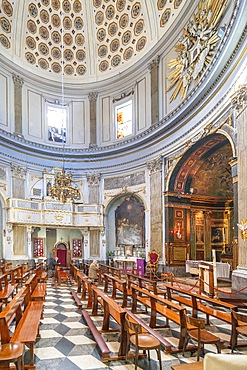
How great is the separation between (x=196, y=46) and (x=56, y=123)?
1191 centimetres

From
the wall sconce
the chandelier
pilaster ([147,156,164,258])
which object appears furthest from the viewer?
pilaster ([147,156,164,258])

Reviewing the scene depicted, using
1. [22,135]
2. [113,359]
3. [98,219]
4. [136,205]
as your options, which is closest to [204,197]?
[136,205]

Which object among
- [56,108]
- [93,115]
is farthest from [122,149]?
[56,108]

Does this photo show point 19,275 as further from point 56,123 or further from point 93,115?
point 93,115

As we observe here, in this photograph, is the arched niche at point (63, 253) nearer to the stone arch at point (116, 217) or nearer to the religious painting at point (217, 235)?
the stone arch at point (116, 217)

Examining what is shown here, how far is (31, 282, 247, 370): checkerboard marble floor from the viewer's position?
4.69m

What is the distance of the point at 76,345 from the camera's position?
18.3ft

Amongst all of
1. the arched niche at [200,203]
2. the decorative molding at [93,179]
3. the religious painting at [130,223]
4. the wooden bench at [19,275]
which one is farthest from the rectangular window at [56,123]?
the wooden bench at [19,275]

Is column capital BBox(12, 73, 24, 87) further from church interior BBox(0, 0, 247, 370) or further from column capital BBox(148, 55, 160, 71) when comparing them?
column capital BBox(148, 55, 160, 71)

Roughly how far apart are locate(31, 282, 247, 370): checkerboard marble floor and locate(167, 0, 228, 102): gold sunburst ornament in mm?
10431

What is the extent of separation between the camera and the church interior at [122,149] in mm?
10961

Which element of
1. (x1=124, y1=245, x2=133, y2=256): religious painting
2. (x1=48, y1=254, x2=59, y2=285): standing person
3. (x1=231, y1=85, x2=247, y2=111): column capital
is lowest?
(x1=48, y1=254, x2=59, y2=285): standing person

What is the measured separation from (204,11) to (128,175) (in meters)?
10.1

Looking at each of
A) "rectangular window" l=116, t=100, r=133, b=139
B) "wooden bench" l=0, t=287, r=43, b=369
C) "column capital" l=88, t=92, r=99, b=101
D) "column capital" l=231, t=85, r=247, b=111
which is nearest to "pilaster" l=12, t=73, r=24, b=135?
"column capital" l=88, t=92, r=99, b=101
